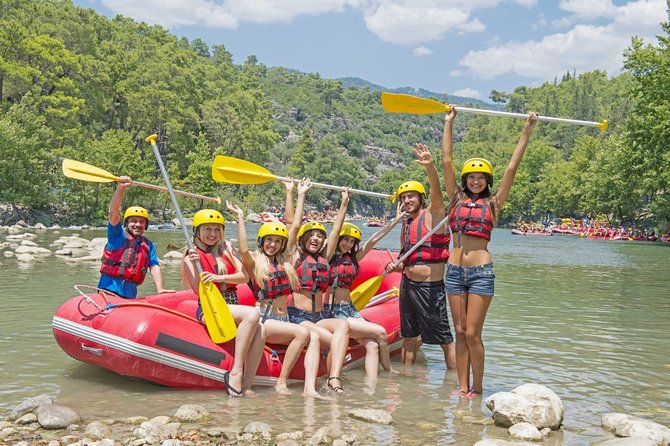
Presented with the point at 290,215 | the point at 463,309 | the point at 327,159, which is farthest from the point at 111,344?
the point at 327,159

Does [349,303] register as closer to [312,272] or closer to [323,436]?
[312,272]

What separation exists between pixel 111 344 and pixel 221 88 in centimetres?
7057

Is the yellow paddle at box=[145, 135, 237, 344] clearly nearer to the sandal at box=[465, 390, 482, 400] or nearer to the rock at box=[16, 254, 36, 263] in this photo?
the sandal at box=[465, 390, 482, 400]

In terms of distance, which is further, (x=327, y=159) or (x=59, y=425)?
(x=327, y=159)

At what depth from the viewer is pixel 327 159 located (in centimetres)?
10312

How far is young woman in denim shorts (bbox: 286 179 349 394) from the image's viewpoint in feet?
18.6

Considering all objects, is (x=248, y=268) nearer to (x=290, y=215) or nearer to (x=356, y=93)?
(x=290, y=215)

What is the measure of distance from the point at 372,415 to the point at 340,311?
142 centimetres

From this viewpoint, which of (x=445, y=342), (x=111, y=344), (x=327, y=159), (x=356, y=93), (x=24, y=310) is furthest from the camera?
(x=356, y=93)

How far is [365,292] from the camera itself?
22.6 ft

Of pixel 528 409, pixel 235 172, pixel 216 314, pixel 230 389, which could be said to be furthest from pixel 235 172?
pixel 528 409

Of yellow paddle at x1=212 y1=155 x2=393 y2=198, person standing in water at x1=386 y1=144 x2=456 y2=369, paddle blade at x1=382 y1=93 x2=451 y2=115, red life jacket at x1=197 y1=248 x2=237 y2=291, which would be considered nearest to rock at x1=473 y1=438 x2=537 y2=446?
person standing in water at x1=386 y1=144 x2=456 y2=369

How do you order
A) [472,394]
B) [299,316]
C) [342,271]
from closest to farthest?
[472,394] → [299,316] → [342,271]

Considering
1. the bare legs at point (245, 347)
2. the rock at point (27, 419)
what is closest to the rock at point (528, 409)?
the bare legs at point (245, 347)
